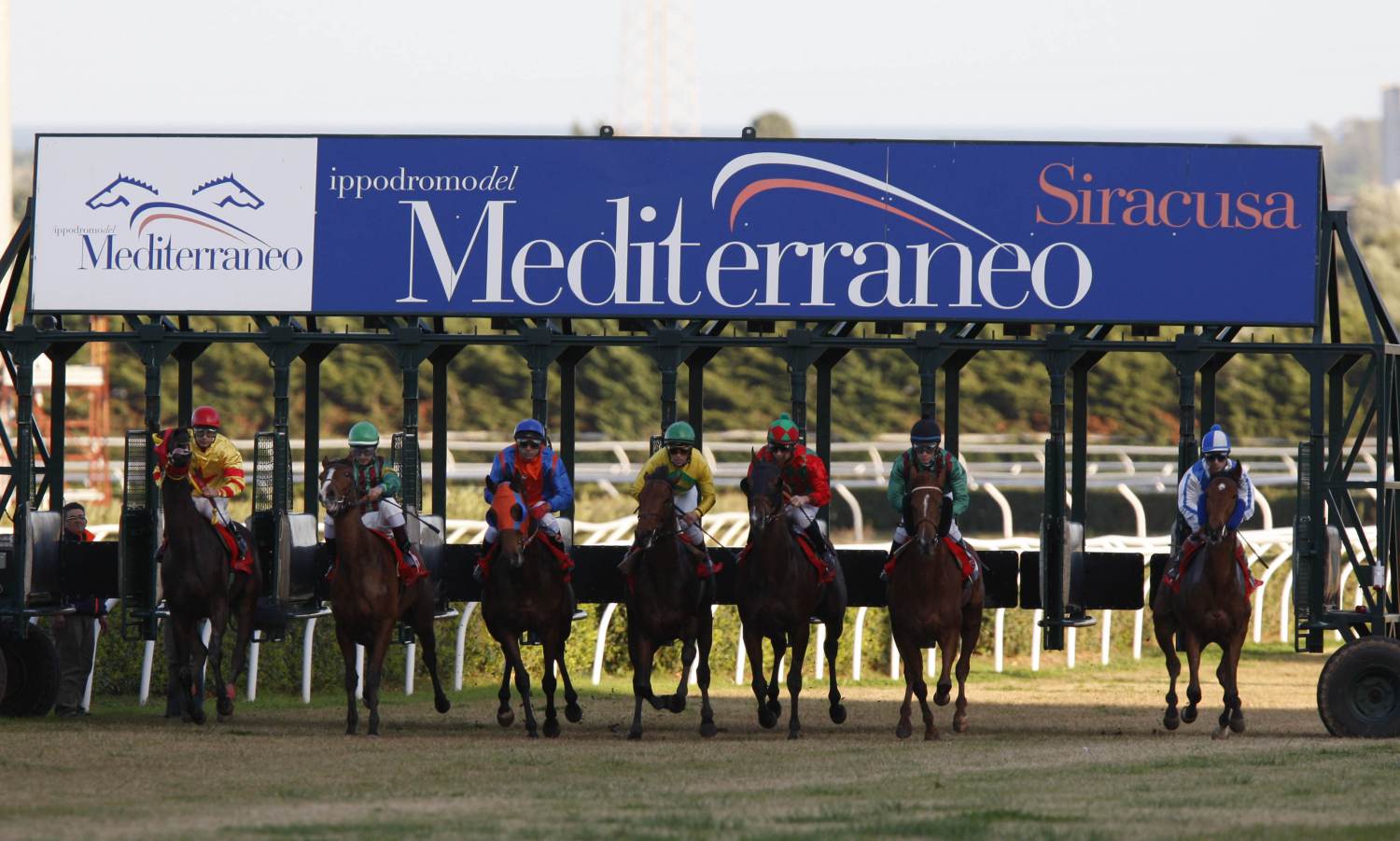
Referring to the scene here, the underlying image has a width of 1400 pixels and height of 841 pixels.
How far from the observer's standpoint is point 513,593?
12594 millimetres

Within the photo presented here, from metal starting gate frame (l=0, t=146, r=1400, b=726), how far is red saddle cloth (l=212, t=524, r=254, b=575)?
16 centimetres

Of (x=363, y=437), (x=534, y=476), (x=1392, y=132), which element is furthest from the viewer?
(x=1392, y=132)

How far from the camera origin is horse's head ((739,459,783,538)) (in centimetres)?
1213

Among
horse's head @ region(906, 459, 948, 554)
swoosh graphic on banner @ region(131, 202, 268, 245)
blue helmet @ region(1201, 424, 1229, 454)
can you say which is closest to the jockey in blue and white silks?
blue helmet @ region(1201, 424, 1229, 454)

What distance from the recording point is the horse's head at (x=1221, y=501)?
12367mm

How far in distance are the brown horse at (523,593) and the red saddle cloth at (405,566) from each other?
41 centimetres

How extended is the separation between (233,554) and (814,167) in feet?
13.6

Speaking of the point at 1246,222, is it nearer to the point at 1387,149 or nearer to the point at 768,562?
the point at 768,562

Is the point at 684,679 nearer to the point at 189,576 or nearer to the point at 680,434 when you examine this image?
the point at 680,434

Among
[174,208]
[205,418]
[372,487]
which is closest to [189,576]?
[205,418]

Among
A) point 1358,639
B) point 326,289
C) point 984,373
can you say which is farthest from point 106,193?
point 984,373

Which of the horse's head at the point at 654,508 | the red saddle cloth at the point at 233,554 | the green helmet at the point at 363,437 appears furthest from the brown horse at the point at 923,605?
the red saddle cloth at the point at 233,554

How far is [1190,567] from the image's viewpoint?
42.1 feet

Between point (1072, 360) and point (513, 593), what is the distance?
3741mm
